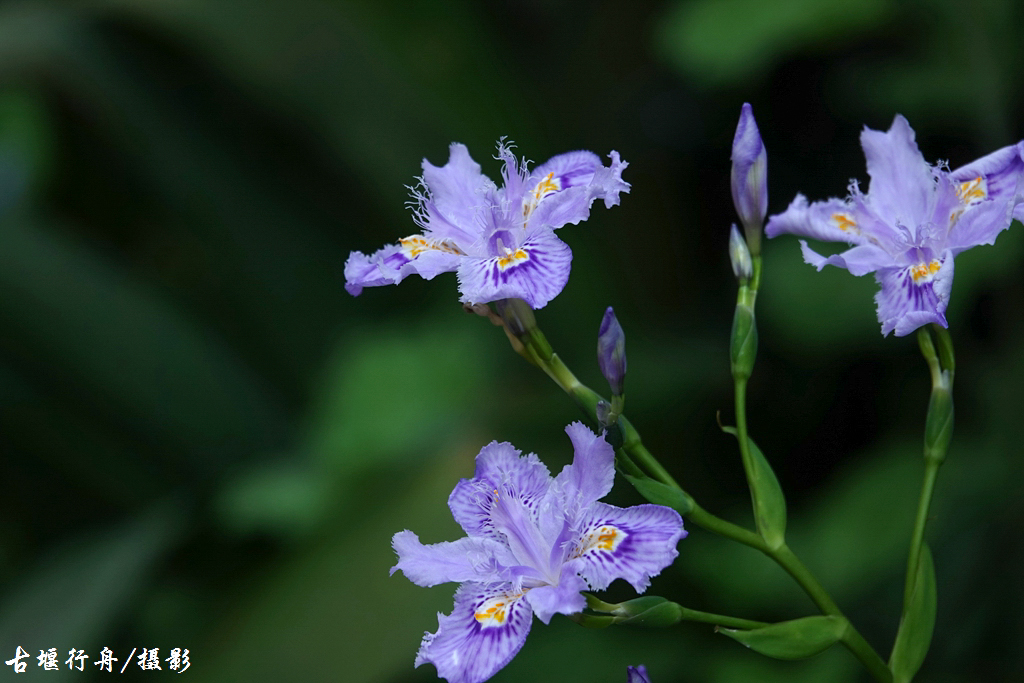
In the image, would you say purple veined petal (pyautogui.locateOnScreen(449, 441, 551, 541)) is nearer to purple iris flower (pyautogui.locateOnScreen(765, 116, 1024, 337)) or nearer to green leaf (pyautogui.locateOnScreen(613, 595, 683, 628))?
green leaf (pyautogui.locateOnScreen(613, 595, 683, 628))

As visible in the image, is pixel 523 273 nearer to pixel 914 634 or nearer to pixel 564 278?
pixel 564 278

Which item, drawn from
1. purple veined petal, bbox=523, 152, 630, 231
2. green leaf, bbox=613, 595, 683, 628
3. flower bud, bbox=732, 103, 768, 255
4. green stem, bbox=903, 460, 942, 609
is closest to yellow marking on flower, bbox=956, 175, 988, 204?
flower bud, bbox=732, 103, 768, 255

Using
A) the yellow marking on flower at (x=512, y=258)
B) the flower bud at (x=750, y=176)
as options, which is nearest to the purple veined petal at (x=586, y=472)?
the yellow marking on flower at (x=512, y=258)

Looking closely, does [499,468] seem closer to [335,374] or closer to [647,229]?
[335,374]

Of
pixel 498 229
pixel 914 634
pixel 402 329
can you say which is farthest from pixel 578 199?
pixel 402 329

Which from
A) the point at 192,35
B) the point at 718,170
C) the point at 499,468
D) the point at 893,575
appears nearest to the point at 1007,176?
the point at 499,468

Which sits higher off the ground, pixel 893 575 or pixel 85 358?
pixel 85 358
